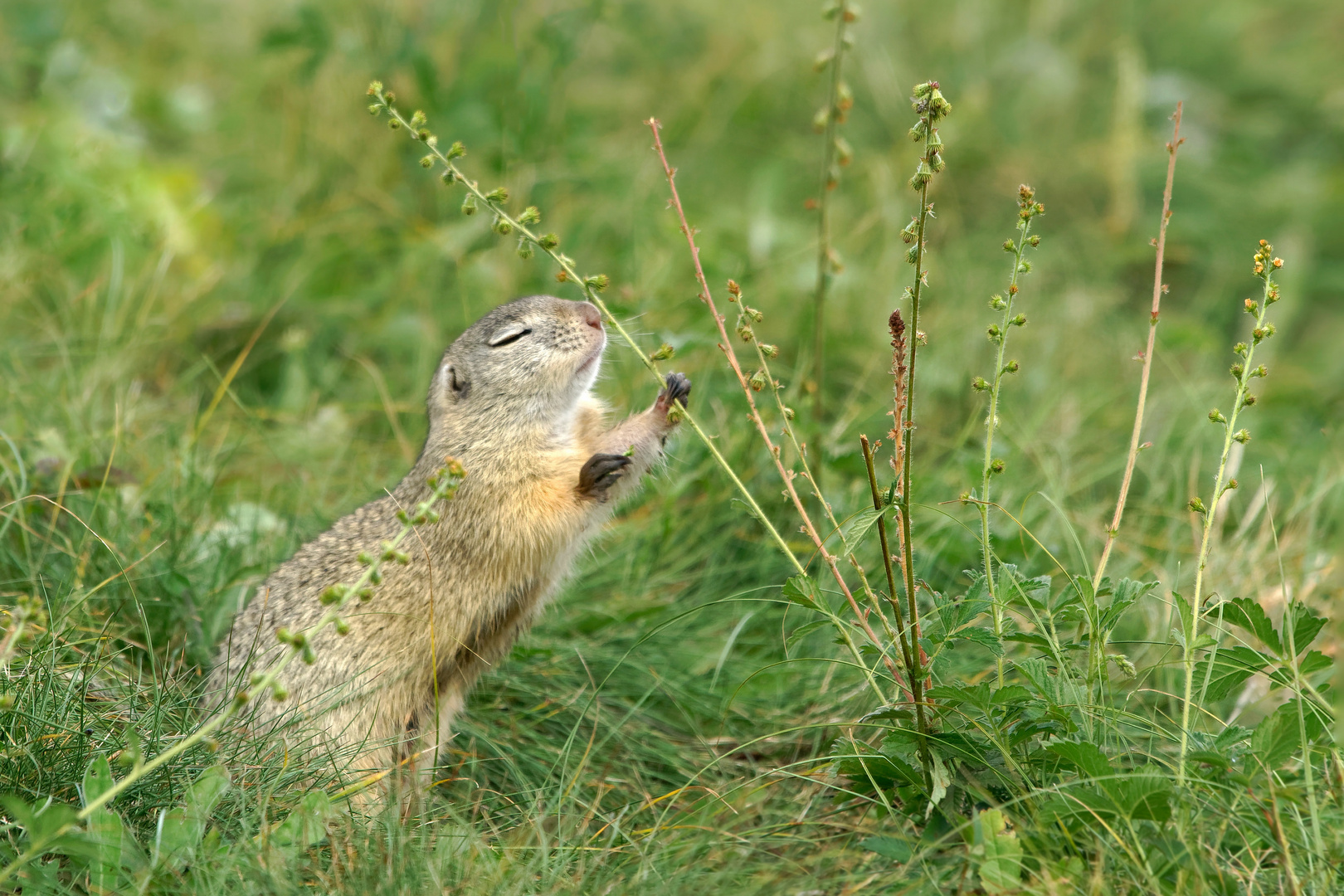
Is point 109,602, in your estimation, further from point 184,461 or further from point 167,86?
point 167,86

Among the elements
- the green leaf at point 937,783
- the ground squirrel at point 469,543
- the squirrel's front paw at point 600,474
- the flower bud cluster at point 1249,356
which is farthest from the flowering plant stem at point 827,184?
the green leaf at point 937,783

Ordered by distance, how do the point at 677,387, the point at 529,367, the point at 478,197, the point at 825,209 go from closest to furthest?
the point at 478,197
the point at 677,387
the point at 529,367
the point at 825,209

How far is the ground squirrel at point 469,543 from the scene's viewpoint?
11.7ft

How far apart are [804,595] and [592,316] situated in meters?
1.48

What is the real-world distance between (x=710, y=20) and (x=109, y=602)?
21.2ft

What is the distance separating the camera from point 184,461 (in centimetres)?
464

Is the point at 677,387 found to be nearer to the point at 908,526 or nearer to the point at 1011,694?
the point at 908,526

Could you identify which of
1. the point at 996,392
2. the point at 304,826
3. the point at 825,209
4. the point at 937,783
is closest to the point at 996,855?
the point at 937,783

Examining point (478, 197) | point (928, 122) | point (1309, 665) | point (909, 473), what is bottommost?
point (1309, 665)

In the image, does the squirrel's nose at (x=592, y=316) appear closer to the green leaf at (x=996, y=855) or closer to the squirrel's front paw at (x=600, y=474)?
the squirrel's front paw at (x=600, y=474)

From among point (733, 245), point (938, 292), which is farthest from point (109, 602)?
point (938, 292)

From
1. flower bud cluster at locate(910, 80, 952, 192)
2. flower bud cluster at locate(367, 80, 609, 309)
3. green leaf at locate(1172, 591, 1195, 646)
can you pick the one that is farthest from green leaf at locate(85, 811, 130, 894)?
green leaf at locate(1172, 591, 1195, 646)

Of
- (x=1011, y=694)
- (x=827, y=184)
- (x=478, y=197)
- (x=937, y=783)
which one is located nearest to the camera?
(x=1011, y=694)

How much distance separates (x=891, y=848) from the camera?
2.66 m
